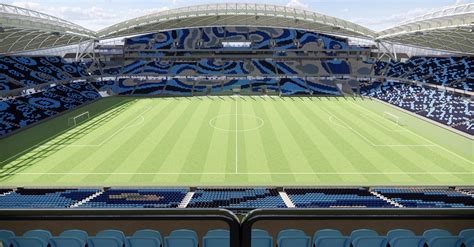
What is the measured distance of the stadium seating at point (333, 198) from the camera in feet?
48.0

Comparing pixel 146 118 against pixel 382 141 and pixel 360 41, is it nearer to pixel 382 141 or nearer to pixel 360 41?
pixel 382 141

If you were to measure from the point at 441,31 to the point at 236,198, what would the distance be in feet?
124

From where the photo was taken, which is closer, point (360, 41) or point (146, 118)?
point (146, 118)

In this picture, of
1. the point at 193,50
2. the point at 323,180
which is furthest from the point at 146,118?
the point at 193,50

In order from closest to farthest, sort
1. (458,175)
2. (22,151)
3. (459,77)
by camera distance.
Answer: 1. (458,175)
2. (22,151)
3. (459,77)

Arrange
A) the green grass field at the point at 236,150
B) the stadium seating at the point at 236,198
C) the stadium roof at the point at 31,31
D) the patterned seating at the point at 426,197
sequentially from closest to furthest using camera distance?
the patterned seating at the point at 426,197 < the stadium seating at the point at 236,198 < the green grass field at the point at 236,150 < the stadium roof at the point at 31,31

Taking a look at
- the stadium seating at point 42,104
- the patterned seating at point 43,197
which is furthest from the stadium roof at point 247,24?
the patterned seating at point 43,197

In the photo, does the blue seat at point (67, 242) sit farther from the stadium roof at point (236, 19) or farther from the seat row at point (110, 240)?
the stadium roof at point (236, 19)

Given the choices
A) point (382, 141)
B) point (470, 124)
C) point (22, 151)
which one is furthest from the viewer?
point (470, 124)

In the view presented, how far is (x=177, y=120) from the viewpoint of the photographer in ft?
119

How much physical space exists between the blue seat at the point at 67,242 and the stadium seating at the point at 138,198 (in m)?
11.6

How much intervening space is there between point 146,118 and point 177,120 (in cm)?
398

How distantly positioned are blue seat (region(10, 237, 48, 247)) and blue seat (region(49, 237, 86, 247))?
94 millimetres

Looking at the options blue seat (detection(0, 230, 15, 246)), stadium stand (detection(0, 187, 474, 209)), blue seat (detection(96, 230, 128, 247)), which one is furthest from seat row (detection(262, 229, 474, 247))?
stadium stand (detection(0, 187, 474, 209))
